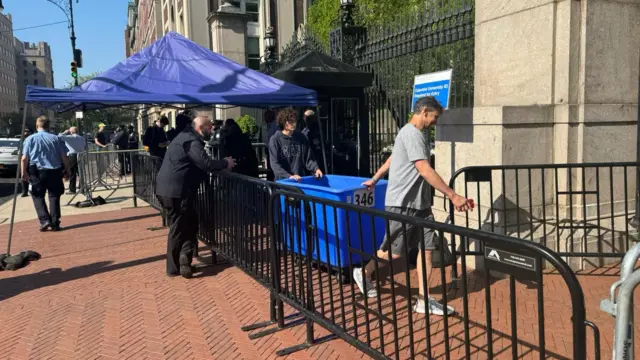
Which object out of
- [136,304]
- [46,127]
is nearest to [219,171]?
[136,304]

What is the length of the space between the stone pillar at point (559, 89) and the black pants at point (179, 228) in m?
3.07

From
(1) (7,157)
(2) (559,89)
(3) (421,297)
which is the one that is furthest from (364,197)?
(1) (7,157)

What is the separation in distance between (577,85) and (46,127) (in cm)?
770

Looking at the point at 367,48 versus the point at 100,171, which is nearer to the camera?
the point at 367,48

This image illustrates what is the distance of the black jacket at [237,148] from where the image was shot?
24.1 feet

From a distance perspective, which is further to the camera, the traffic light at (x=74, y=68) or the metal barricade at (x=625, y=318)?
the traffic light at (x=74, y=68)

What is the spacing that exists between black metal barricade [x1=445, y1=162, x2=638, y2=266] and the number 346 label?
847 mm

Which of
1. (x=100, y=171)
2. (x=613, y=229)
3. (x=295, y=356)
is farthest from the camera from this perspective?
(x=100, y=171)

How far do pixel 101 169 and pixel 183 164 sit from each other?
7.70m

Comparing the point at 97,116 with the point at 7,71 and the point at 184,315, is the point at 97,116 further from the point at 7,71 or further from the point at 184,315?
the point at 7,71

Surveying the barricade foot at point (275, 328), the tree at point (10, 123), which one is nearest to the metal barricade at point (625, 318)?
the barricade foot at point (275, 328)

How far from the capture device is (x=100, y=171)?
11.9 meters

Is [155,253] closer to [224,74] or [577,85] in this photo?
[224,74]

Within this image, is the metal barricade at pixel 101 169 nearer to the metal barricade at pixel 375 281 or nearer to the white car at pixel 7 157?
the metal barricade at pixel 375 281
